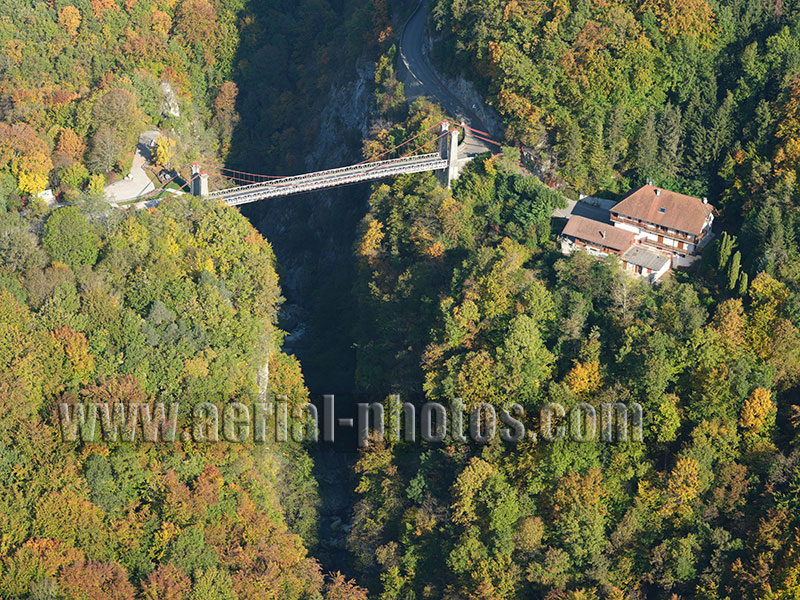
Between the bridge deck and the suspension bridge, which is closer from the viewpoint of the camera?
the suspension bridge

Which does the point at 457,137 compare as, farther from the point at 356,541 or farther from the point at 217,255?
the point at 356,541

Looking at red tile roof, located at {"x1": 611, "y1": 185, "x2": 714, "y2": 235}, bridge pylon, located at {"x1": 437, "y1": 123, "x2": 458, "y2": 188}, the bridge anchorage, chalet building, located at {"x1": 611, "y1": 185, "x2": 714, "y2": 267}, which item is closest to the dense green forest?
bridge pylon, located at {"x1": 437, "y1": 123, "x2": 458, "y2": 188}

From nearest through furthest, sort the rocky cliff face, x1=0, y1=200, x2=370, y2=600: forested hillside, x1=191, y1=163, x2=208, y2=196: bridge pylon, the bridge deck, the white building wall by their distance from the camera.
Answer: x1=0, y1=200, x2=370, y2=600: forested hillside < the white building wall < the rocky cliff face < x1=191, y1=163, x2=208, y2=196: bridge pylon < the bridge deck

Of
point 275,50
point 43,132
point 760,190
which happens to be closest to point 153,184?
point 43,132

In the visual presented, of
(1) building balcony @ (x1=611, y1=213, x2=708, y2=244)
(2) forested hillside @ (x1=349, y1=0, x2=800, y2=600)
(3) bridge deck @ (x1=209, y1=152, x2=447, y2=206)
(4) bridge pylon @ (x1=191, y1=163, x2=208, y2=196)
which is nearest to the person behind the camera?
(2) forested hillside @ (x1=349, y1=0, x2=800, y2=600)

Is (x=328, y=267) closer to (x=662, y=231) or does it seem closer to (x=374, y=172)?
(x=374, y=172)

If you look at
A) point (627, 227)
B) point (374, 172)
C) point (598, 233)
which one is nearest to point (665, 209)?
point (627, 227)

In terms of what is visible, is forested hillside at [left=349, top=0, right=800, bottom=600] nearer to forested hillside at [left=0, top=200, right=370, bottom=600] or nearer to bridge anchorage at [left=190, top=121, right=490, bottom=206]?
bridge anchorage at [left=190, top=121, right=490, bottom=206]
